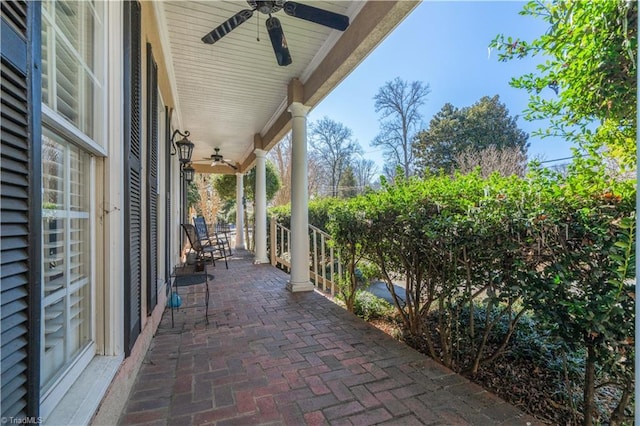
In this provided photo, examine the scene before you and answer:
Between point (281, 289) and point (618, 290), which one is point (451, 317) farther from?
point (281, 289)

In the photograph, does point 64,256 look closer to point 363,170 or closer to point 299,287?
point 299,287

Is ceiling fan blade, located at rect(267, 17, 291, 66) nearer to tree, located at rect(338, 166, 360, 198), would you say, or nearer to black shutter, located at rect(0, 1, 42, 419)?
black shutter, located at rect(0, 1, 42, 419)

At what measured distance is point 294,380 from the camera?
→ 6.30 ft

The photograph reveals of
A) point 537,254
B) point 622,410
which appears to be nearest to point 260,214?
point 537,254

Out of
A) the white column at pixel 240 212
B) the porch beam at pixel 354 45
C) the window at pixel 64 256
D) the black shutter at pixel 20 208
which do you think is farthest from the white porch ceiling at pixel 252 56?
the white column at pixel 240 212

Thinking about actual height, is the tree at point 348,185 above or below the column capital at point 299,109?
above

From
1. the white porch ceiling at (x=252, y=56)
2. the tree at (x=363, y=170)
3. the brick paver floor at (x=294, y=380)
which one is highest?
the tree at (x=363, y=170)

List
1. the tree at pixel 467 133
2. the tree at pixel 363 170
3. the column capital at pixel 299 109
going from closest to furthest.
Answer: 1. the column capital at pixel 299 109
2. the tree at pixel 467 133
3. the tree at pixel 363 170

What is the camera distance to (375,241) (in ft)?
9.57

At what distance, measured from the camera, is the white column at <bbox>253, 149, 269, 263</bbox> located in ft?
21.1

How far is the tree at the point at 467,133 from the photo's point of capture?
51.9 ft

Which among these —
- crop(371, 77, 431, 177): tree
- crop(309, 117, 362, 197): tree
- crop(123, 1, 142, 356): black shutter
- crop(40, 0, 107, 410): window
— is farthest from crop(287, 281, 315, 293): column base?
crop(309, 117, 362, 197): tree

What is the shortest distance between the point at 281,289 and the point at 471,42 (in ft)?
48.3

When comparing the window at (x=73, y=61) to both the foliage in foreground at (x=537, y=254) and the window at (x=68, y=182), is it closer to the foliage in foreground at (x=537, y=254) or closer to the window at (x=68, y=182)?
the window at (x=68, y=182)
